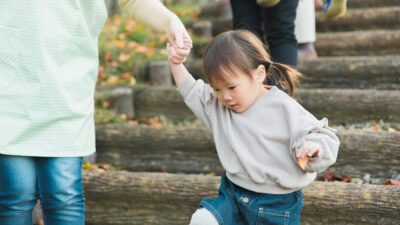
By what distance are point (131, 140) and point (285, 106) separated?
155 centimetres

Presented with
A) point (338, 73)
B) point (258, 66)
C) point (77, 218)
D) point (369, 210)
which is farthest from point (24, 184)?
point (338, 73)

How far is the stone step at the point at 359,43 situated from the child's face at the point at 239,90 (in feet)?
8.54

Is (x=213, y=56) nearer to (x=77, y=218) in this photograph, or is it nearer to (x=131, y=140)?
(x=77, y=218)

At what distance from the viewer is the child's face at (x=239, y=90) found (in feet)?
6.57

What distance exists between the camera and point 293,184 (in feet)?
6.62

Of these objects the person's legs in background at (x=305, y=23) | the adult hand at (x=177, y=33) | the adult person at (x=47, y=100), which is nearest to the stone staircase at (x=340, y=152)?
the person's legs in background at (x=305, y=23)

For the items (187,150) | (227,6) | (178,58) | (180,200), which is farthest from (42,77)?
(227,6)

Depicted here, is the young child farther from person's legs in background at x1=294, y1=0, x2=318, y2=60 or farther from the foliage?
the foliage

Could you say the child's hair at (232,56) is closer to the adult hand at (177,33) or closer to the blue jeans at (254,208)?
the adult hand at (177,33)

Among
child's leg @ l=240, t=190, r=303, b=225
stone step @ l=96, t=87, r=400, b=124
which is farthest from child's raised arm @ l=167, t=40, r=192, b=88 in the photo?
stone step @ l=96, t=87, r=400, b=124

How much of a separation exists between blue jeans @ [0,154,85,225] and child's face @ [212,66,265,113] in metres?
0.55

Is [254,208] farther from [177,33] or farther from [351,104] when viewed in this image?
[351,104]

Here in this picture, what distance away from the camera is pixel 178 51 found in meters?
1.98

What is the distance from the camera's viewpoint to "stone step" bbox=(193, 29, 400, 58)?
4.38 meters
